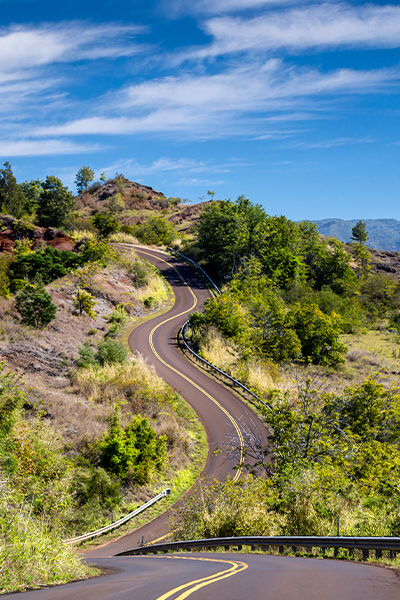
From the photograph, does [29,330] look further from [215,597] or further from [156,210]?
[156,210]

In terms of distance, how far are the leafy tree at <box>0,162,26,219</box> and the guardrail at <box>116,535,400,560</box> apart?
63.8 meters

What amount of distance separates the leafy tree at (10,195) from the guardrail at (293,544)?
6378cm

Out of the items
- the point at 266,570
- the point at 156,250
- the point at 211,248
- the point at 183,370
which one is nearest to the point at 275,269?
the point at 211,248

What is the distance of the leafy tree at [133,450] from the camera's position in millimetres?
16984

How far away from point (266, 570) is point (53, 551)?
3756mm

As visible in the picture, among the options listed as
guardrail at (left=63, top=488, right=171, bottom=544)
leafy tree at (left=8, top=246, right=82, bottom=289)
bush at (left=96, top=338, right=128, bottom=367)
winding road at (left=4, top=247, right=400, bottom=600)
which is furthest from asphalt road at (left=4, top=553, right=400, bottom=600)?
leafy tree at (left=8, top=246, right=82, bottom=289)

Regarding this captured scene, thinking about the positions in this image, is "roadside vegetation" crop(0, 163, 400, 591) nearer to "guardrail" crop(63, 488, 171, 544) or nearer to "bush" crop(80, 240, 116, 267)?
"bush" crop(80, 240, 116, 267)

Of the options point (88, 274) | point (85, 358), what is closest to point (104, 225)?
point (88, 274)

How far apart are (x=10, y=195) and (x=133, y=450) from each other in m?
61.5

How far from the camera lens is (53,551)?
7.33 metres

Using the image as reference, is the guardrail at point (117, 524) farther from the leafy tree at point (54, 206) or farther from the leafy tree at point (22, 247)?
the leafy tree at point (54, 206)

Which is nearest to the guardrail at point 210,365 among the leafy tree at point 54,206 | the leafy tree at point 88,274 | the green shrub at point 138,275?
the leafy tree at point 88,274

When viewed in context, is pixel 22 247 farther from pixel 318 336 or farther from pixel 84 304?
pixel 318 336

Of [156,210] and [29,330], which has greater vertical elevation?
[156,210]
